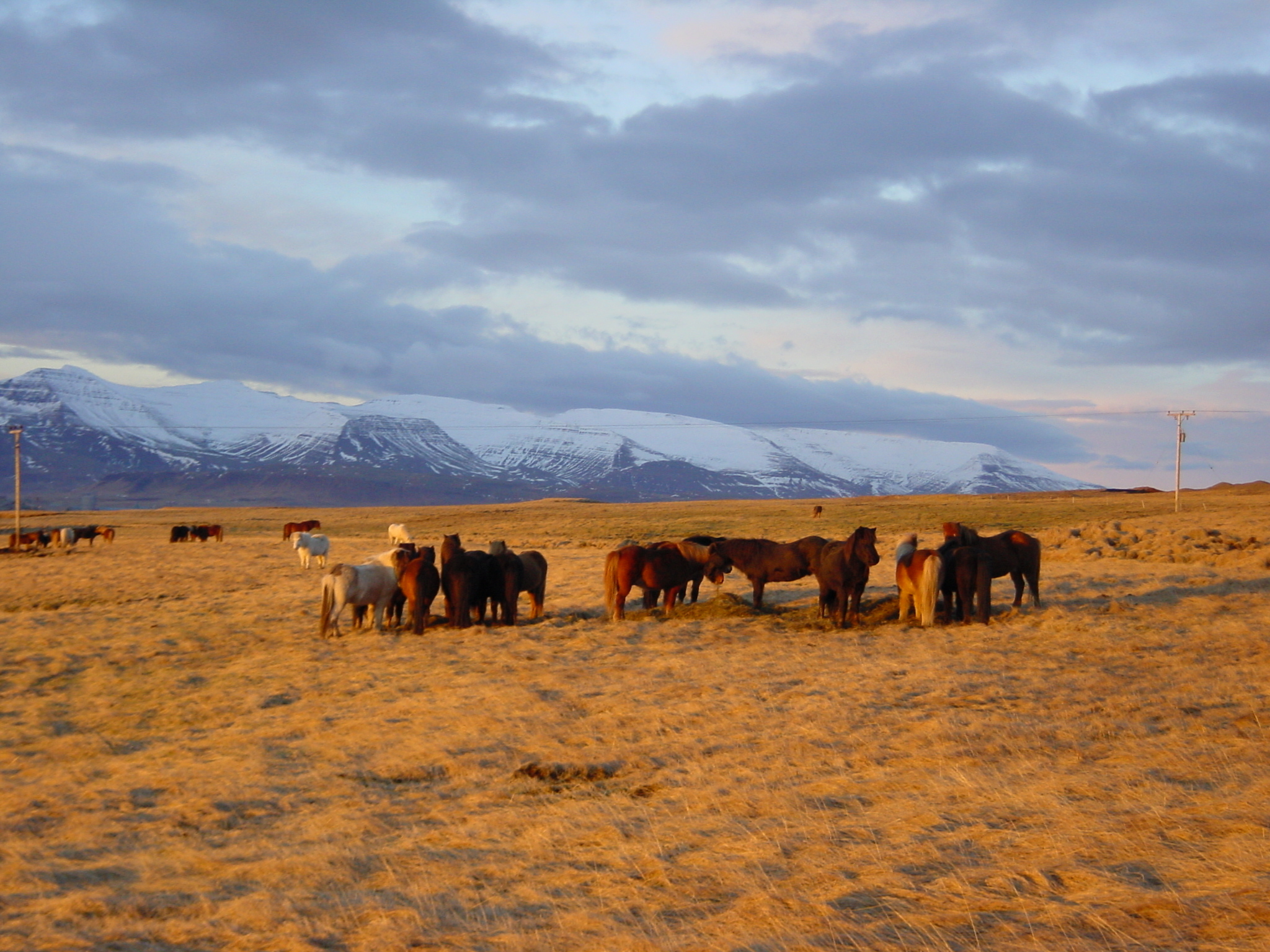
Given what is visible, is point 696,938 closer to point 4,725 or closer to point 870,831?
point 870,831

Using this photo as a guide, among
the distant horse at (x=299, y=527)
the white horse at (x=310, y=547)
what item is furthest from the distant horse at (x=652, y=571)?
the distant horse at (x=299, y=527)

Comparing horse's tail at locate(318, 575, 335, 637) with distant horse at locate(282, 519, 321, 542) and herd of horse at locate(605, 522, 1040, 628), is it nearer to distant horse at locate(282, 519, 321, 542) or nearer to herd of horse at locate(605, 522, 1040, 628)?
herd of horse at locate(605, 522, 1040, 628)

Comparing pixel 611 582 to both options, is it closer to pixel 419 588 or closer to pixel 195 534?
pixel 419 588

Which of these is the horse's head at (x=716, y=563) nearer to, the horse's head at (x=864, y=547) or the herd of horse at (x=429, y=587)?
the horse's head at (x=864, y=547)

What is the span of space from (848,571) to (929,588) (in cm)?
129

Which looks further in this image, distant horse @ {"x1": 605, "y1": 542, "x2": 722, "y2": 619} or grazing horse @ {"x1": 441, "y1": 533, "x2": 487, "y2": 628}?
distant horse @ {"x1": 605, "y1": 542, "x2": 722, "y2": 619}

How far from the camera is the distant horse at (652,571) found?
17.1 metres

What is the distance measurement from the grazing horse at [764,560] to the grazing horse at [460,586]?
14.0 ft

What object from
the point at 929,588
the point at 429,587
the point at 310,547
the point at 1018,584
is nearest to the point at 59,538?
the point at 310,547

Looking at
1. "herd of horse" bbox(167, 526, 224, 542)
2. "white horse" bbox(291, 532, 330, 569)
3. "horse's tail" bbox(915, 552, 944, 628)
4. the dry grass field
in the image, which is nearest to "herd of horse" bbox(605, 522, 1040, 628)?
"horse's tail" bbox(915, 552, 944, 628)

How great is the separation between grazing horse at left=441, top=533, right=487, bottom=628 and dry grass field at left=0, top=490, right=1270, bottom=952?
1.80 feet

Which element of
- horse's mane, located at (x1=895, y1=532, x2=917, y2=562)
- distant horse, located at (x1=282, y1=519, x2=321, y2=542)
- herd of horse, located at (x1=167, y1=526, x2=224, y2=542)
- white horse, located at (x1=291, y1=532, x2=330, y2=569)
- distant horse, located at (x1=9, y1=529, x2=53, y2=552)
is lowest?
distant horse, located at (x1=9, y1=529, x2=53, y2=552)

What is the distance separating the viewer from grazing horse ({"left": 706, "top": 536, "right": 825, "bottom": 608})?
1733cm

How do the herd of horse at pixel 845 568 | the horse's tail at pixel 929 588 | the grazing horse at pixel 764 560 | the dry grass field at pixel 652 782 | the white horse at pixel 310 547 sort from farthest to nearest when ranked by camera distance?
the white horse at pixel 310 547 < the grazing horse at pixel 764 560 < the herd of horse at pixel 845 568 < the horse's tail at pixel 929 588 < the dry grass field at pixel 652 782
